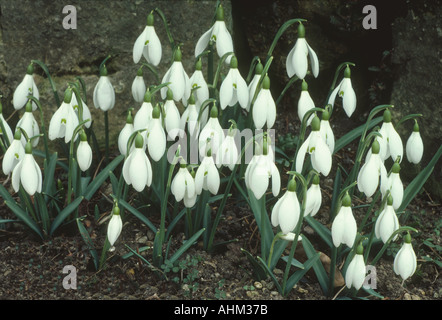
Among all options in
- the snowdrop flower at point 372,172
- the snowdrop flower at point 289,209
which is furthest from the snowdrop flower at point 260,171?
the snowdrop flower at point 372,172

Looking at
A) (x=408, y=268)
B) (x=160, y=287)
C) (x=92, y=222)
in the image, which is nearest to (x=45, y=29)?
(x=92, y=222)

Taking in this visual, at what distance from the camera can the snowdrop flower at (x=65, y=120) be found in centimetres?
231

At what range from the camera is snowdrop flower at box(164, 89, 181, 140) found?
227 centimetres

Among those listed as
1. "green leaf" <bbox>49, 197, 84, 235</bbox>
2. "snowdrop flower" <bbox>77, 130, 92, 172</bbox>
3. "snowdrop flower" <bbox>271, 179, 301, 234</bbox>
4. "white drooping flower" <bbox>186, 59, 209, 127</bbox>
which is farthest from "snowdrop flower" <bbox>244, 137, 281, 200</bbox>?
"green leaf" <bbox>49, 197, 84, 235</bbox>

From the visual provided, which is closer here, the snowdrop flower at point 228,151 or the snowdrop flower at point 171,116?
the snowdrop flower at point 228,151

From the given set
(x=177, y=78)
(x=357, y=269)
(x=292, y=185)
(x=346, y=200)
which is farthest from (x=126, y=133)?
(x=357, y=269)

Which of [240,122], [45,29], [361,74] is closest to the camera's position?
[240,122]

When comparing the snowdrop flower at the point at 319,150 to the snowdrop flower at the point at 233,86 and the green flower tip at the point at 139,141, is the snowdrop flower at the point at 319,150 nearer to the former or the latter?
the snowdrop flower at the point at 233,86

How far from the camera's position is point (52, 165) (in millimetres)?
2564

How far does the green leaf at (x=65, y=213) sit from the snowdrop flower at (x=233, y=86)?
2.16ft

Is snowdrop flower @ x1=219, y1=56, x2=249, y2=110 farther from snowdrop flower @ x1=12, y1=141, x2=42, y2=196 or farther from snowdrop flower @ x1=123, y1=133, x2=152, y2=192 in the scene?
snowdrop flower @ x1=12, y1=141, x2=42, y2=196

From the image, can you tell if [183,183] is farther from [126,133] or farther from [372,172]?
[372,172]

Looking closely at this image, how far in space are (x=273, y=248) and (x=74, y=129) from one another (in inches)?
33.2
